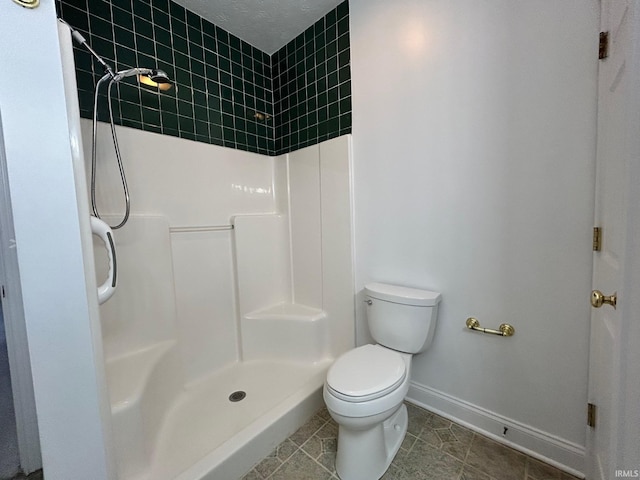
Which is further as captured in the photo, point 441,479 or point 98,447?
point 441,479

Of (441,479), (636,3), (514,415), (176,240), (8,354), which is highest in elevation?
(636,3)

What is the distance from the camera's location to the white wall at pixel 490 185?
102cm

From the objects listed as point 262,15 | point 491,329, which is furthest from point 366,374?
point 262,15

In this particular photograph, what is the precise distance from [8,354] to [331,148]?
1.69 metres

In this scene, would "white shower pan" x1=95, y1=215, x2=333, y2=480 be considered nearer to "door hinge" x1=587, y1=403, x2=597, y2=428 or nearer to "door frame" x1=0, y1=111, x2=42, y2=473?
"door frame" x1=0, y1=111, x2=42, y2=473

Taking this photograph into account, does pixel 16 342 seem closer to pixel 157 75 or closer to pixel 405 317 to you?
pixel 157 75

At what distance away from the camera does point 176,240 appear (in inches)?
62.9

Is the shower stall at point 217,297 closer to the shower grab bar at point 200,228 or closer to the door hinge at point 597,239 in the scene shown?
the shower grab bar at point 200,228

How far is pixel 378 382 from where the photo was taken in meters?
1.05

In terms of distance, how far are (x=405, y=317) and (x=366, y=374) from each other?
0.38 m

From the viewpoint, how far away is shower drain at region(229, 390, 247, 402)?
1.52 meters

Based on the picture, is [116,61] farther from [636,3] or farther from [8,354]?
[636,3]

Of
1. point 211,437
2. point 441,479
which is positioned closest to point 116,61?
point 211,437

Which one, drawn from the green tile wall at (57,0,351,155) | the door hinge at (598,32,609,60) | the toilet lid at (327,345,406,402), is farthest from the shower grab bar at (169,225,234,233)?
the door hinge at (598,32,609,60)
